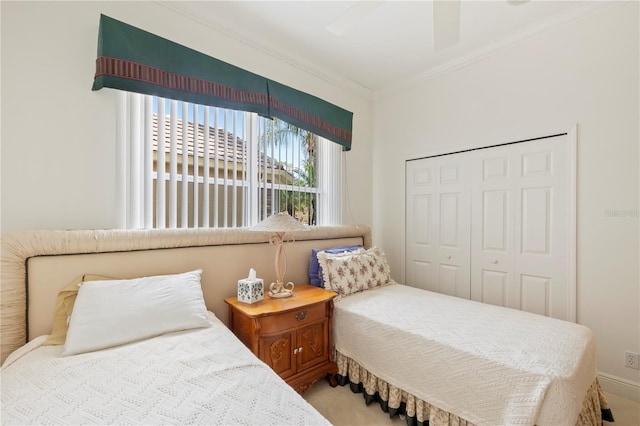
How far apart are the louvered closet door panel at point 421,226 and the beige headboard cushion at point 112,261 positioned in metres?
1.47

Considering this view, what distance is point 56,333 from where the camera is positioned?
136cm

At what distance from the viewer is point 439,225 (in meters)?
2.99

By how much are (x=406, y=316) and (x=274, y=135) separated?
1893 millimetres

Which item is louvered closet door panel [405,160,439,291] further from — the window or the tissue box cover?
the tissue box cover

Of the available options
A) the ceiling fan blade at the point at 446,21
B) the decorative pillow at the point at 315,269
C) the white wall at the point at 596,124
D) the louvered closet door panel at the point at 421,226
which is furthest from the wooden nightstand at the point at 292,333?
the white wall at the point at 596,124

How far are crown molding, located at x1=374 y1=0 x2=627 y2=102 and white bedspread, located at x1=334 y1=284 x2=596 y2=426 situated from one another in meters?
2.27

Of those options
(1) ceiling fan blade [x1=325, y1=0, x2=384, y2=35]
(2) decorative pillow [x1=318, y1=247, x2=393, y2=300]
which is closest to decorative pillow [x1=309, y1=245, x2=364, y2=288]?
(2) decorative pillow [x1=318, y1=247, x2=393, y2=300]

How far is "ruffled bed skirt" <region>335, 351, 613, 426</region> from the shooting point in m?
1.52

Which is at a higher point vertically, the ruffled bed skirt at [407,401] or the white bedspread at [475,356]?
the white bedspread at [475,356]

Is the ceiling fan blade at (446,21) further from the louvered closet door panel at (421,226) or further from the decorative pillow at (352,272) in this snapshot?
the decorative pillow at (352,272)

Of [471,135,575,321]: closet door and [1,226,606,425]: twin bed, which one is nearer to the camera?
[1,226,606,425]: twin bed

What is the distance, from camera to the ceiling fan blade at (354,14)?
1.44m

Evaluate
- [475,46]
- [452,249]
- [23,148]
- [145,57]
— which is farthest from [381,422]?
[475,46]

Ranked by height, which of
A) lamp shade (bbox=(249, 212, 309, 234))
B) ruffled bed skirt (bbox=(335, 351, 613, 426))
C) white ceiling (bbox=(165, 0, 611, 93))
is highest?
white ceiling (bbox=(165, 0, 611, 93))
